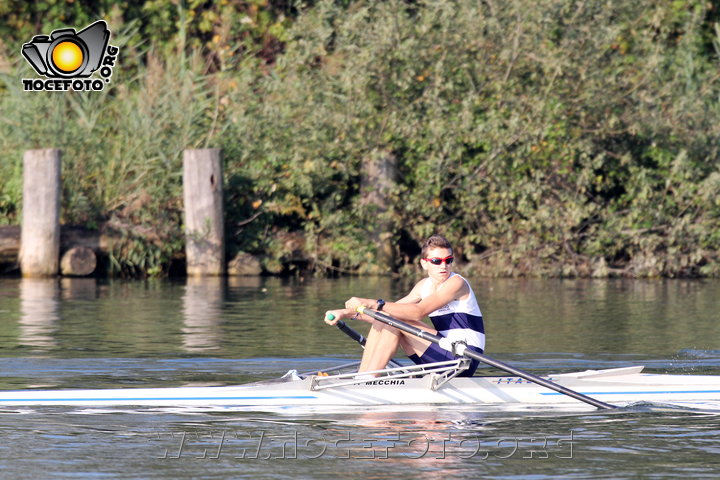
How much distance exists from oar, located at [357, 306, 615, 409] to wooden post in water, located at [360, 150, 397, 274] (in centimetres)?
1209

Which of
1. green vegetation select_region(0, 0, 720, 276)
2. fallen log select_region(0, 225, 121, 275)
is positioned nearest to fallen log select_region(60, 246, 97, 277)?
fallen log select_region(0, 225, 121, 275)

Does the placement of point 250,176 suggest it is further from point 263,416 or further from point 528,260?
point 263,416

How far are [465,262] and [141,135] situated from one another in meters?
5.94

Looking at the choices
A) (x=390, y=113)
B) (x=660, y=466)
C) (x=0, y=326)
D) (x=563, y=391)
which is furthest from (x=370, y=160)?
(x=660, y=466)

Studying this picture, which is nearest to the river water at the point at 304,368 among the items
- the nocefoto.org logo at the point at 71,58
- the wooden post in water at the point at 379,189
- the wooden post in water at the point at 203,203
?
the wooden post in water at the point at 203,203

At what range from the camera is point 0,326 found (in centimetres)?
1422

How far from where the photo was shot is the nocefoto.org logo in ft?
71.7

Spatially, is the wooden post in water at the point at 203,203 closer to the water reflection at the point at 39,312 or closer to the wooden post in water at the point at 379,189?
the water reflection at the point at 39,312

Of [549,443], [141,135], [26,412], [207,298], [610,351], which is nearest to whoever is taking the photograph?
[549,443]

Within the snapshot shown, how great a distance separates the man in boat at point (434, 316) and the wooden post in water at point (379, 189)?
1150cm

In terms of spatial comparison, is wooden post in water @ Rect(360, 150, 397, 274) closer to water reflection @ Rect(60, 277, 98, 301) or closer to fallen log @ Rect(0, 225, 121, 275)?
fallen log @ Rect(0, 225, 121, 275)

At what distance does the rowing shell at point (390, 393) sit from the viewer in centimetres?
935

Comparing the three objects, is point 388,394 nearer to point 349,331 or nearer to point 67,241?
point 349,331

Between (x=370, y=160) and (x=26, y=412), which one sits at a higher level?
(x=370, y=160)
